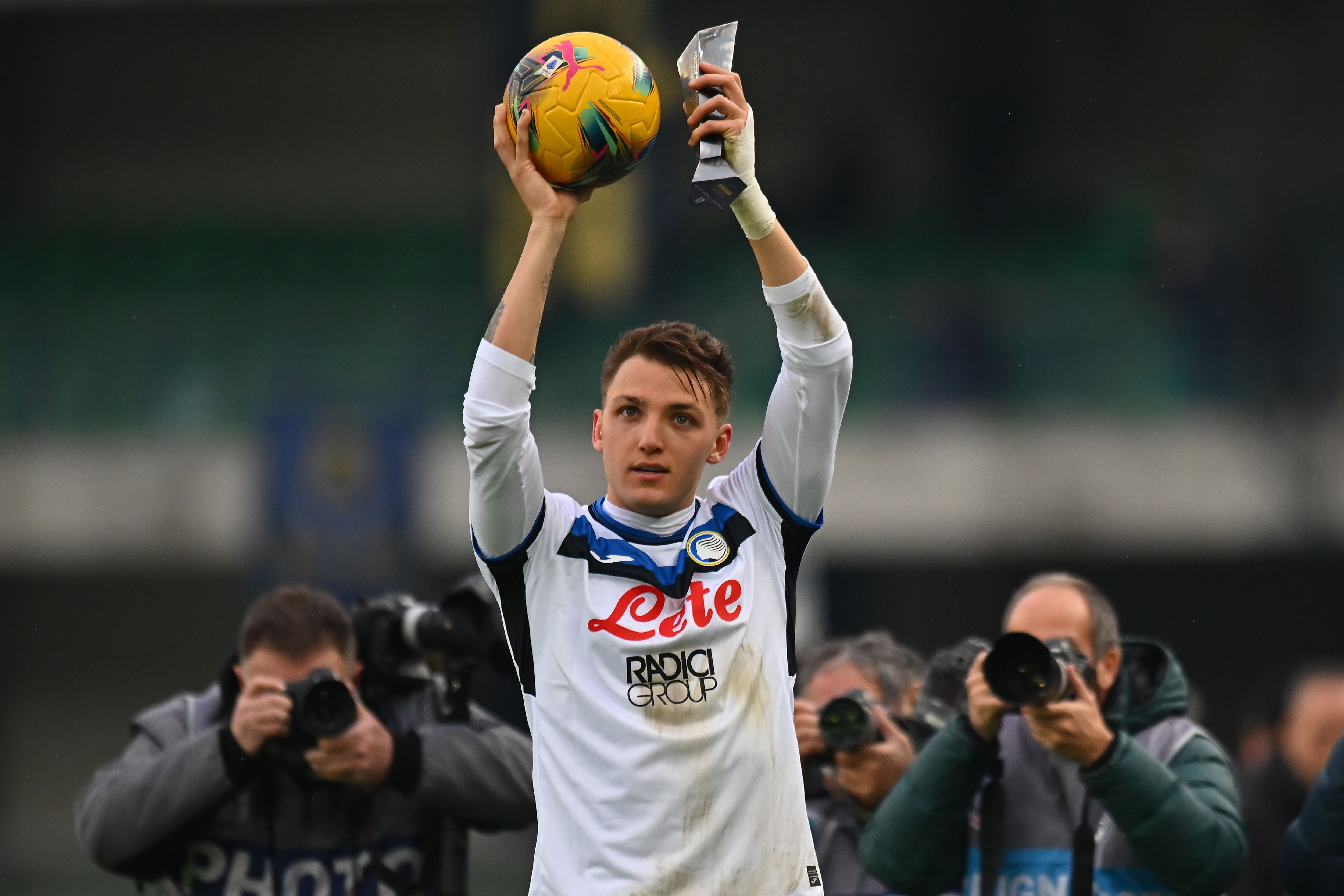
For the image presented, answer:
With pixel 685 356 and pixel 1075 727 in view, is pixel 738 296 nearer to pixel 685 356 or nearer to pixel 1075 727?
pixel 1075 727

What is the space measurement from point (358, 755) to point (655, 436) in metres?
1.45

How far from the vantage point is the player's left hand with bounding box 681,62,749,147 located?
332 centimetres

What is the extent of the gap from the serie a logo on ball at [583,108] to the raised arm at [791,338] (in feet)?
0.73

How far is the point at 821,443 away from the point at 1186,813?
138 centimetres

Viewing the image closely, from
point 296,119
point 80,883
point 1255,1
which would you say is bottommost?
point 80,883

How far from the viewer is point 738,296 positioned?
16562 millimetres

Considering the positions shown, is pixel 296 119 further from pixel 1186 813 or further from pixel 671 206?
pixel 1186 813

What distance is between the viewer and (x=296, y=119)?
20.2 m

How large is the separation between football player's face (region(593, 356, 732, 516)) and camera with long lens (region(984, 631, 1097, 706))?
97 centimetres

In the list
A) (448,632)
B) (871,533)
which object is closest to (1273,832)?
(448,632)

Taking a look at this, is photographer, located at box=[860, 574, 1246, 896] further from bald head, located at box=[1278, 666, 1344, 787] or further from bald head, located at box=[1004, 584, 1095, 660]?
bald head, located at box=[1278, 666, 1344, 787]

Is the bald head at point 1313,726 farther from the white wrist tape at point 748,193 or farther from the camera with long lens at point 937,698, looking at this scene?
the white wrist tape at point 748,193

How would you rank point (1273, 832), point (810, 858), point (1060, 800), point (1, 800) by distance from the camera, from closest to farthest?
point (810, 858), point (1060, 800), point (1273, 832), point (1, 800)

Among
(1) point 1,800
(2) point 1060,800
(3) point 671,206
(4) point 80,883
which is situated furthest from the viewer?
(1) point 1,800
